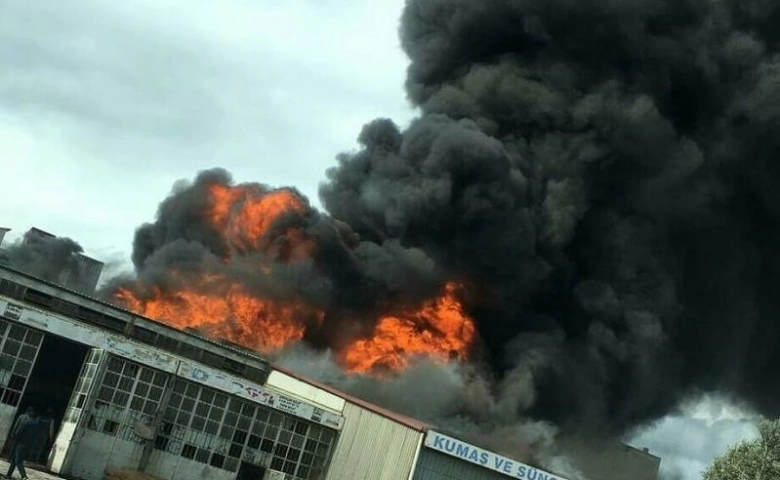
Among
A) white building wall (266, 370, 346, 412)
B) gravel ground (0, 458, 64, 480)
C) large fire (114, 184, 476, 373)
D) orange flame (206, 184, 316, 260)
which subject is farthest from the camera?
orange flame (206, 184, 316, 260)

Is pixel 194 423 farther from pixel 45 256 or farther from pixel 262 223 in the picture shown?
pixel 45 256

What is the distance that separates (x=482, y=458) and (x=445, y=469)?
1.17m

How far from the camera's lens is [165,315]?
1598 inches

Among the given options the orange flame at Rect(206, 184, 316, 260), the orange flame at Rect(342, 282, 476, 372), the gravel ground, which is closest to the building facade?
the gravel ground

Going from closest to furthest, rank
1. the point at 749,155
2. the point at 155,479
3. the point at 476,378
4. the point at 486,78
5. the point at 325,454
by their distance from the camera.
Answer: the point at 155,479 < the point at 325,454 < the point at 476,378 < the point at 486,78 < the point at 749,155

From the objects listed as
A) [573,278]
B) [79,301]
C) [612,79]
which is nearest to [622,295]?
[573,278]

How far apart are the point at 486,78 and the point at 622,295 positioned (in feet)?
42.3

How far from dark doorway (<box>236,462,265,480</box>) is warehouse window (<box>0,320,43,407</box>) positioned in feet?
21.4

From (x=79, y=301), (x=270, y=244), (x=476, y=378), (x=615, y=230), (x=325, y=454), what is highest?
(x=615, y=230)

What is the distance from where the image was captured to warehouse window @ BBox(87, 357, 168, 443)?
2502 cm

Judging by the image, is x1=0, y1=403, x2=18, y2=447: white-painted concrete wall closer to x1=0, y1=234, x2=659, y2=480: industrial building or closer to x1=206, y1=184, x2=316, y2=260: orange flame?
x1=0, y1=234, x2=659, y2=480: industrial building

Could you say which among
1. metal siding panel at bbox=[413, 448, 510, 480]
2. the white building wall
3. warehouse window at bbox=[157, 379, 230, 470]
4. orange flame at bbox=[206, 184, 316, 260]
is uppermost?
orange flame at bbox=[206, 184, 316, 260]

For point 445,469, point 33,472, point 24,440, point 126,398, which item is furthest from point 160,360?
point 445,469

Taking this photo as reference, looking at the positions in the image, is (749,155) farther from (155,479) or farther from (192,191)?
(155,479)
